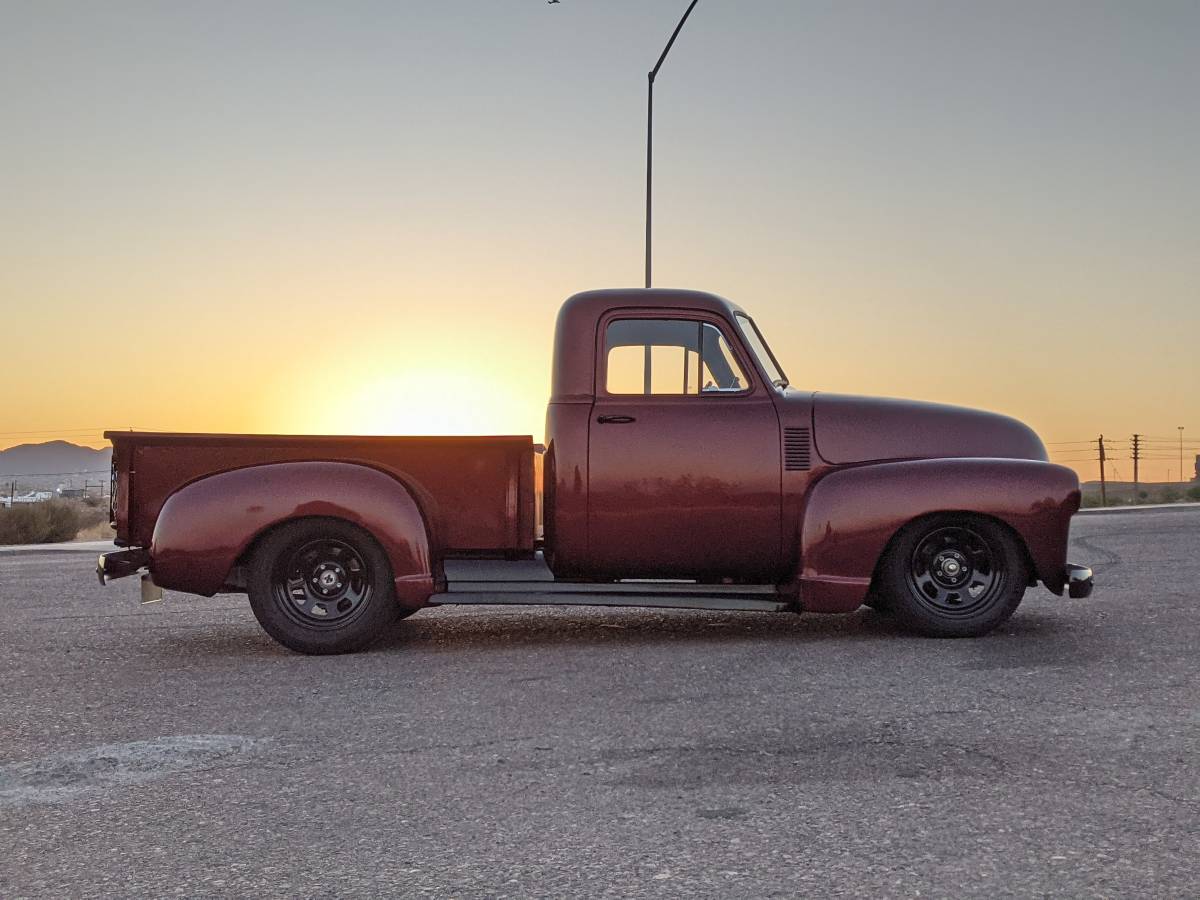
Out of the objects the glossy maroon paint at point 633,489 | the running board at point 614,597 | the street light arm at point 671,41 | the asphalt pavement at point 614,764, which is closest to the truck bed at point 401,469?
the glossy maroon paint at point 633,489

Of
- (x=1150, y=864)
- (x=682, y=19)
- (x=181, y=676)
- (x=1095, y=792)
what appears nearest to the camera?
(x=1150, y=864)

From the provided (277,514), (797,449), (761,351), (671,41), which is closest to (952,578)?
(797,449)

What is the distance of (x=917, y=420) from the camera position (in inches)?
316

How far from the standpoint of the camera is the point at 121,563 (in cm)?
757

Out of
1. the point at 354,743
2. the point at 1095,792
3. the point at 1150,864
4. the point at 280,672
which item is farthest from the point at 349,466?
the point at 1150,864

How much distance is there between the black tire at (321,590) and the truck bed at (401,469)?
42cm

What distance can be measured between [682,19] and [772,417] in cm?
1176

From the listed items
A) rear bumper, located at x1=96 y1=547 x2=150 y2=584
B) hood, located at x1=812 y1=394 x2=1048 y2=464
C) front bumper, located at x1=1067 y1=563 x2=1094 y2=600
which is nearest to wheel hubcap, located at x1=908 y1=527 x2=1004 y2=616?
front bumper, located at x1=1067 y1=563 x2=1094 y2=600

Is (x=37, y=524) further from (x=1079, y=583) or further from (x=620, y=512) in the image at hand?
(x=1079, y=583)

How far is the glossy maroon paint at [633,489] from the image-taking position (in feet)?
24.6

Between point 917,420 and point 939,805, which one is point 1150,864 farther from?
point 917,420

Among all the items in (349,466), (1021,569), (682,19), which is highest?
(682,19)

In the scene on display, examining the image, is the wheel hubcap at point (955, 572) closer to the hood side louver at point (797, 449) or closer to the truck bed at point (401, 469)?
the hood side louver at point (797, 449)

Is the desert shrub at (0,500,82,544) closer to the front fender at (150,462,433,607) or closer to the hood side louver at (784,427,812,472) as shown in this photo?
the front fender at (150,462,433,607)
